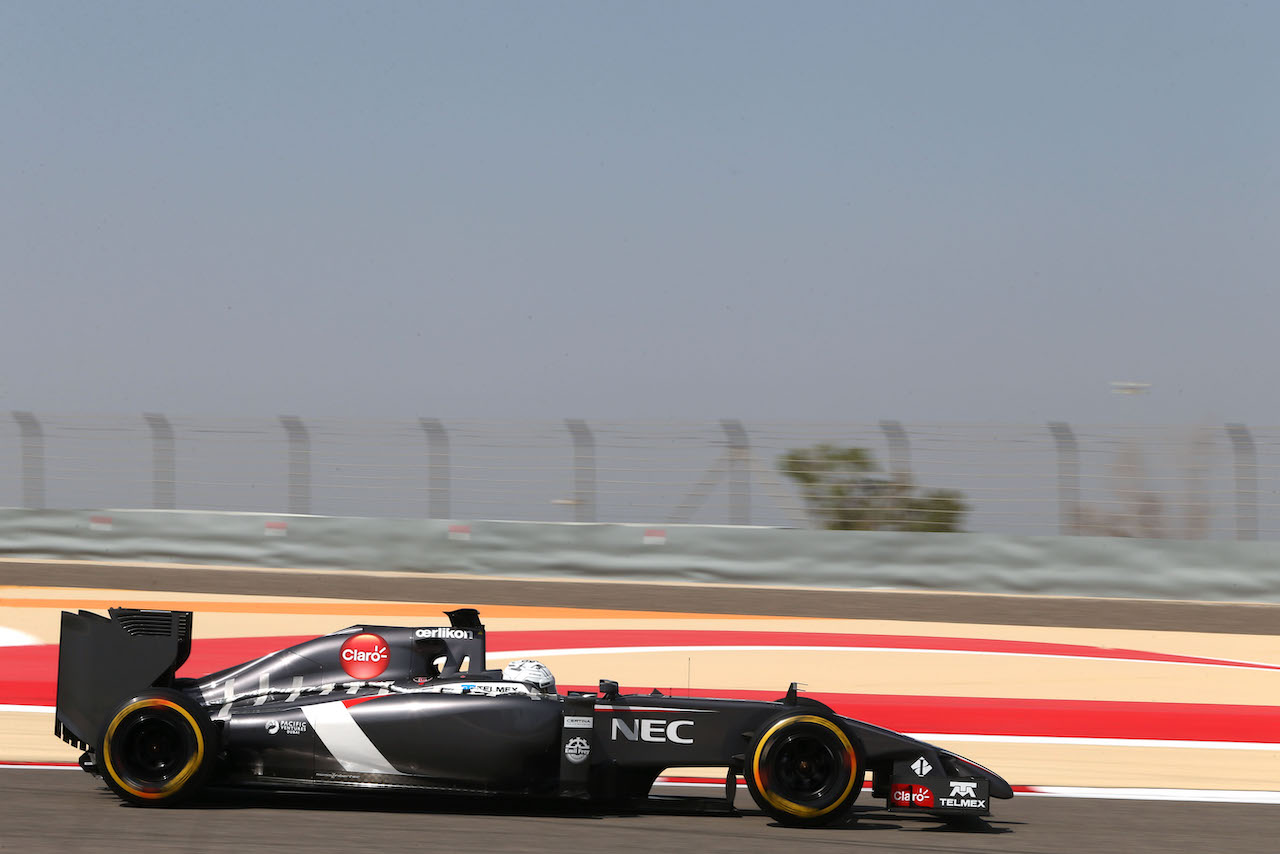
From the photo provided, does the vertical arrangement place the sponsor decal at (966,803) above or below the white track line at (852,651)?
below

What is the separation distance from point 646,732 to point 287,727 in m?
1.43

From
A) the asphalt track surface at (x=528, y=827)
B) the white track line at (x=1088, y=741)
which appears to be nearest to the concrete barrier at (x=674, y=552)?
the white track line at (x=1088, y=741)

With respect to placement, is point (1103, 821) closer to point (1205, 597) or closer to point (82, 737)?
point (82, 737)

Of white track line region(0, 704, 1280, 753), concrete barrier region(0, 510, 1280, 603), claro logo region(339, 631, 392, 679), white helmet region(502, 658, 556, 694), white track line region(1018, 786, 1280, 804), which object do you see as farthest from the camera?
concrete barrier region(0, 510, 1280, 603)

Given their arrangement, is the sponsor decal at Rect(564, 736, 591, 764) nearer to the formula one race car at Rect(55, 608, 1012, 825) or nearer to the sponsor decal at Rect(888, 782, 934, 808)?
the formula one race car at Rect(55, 608, 1012, 825)

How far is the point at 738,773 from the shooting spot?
5.54 meters

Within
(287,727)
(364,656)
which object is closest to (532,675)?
(364,656)

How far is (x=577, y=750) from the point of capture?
17.7 feet

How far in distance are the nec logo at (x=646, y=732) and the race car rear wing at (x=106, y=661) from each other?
1.88 m

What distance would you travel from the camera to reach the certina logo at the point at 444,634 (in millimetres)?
5801

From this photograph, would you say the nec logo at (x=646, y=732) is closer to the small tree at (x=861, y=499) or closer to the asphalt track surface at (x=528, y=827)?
the asphalt track surface at (x=528, y=827)

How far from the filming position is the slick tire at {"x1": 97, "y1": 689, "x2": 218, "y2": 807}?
5289 millimetres

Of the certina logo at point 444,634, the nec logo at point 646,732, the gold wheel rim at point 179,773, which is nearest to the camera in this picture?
the gold wheel rim at point 179,773

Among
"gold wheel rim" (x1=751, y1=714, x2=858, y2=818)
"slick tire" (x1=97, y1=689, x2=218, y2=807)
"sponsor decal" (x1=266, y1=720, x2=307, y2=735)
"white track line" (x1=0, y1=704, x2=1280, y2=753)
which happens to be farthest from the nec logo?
"white track line" (x1=0, y1=704, x2=1280, y2=753)
